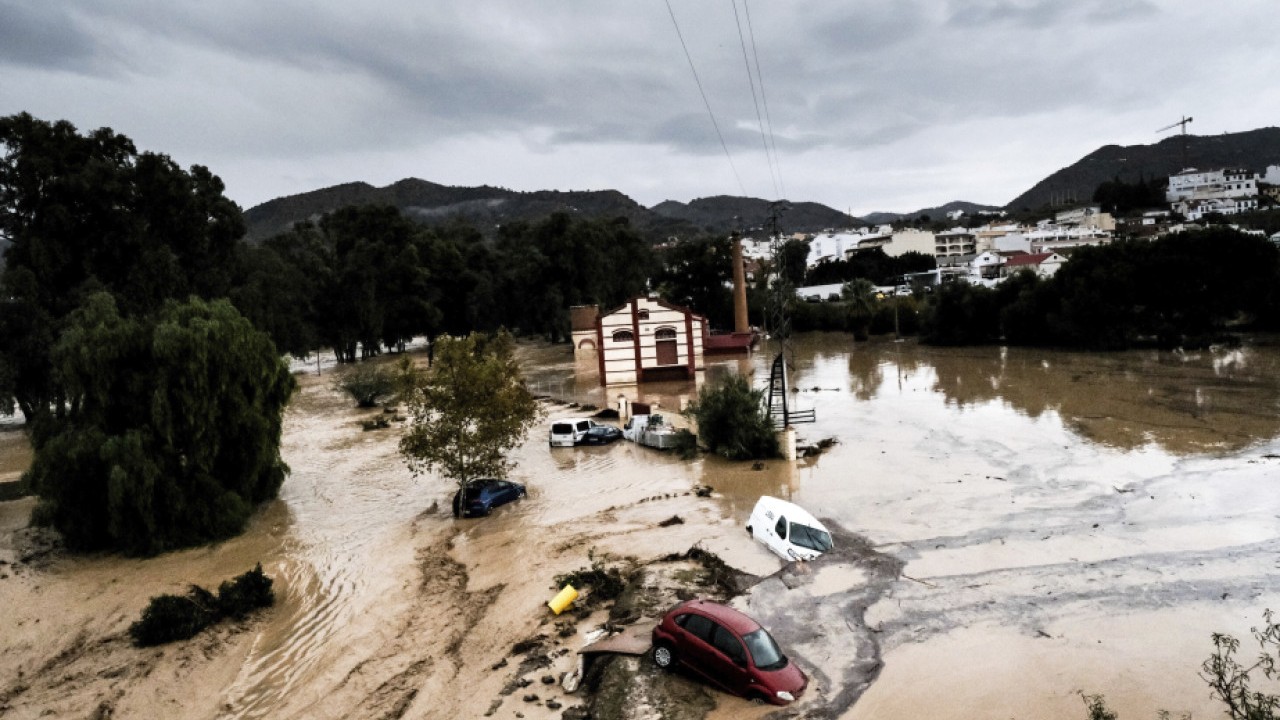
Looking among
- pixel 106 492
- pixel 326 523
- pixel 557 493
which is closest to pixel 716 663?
pixel 557 493

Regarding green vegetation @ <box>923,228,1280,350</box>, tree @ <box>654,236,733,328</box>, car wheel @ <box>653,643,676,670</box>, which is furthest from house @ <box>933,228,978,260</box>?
car wheel @ <box>653,643,676,670</box>

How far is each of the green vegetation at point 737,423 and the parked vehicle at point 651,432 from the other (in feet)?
5.84

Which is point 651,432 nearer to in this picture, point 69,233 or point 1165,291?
point 69,233

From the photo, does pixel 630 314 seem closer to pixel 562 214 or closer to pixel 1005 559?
pixel 562 214

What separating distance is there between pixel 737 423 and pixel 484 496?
957 centimetres

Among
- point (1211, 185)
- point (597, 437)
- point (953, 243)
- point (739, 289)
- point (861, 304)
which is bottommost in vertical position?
point (597, 437)

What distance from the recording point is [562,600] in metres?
14.6

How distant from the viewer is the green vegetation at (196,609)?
1495cm

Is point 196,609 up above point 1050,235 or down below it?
below

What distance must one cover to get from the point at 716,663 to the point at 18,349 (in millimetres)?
36572

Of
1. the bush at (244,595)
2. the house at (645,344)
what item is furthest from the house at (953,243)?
the bush at (244,595)

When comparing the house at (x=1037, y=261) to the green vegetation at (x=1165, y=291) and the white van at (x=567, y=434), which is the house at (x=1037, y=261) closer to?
the green vegetation at (x=1165, y=291)

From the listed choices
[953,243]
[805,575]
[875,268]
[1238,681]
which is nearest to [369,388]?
[805,575]

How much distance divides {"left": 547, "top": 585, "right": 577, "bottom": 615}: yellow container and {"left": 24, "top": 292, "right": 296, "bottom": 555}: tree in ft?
41.0
